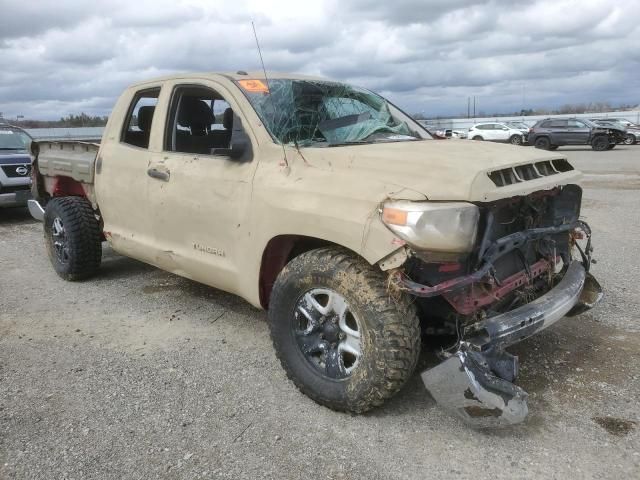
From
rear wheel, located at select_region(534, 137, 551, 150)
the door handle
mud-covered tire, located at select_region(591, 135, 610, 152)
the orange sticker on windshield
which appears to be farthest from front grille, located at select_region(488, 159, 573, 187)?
mud-covered tire, located at select_region(591, 135, 610, 152)

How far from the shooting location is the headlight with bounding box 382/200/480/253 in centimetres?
272

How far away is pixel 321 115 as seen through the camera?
404cm

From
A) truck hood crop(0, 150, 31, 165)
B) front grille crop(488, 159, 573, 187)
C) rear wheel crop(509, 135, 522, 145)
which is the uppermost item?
front grille crop(488, 159, 573, 187)

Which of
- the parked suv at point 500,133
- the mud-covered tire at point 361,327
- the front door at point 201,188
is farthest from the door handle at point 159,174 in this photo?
the parked suv at point 500,133

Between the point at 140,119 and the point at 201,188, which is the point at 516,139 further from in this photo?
the point at 201,188

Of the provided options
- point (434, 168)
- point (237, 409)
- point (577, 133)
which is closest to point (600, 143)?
point (577, 133)

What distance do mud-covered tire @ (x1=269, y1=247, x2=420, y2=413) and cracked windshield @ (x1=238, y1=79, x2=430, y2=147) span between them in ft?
3.05

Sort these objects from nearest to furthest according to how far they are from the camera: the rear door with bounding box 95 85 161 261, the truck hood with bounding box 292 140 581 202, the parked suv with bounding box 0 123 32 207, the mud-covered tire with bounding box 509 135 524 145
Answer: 1. the truck hood with bounding box 292 140 581 202
2. the rear door with bounding box 95 85 161 261
3. the parked suv with bounding box 0 123 32 207
4. the mud-covered tire with bounding box 509 135 524 145

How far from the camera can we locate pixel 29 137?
11.3 m

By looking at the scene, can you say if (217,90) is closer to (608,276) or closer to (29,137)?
(608,276)

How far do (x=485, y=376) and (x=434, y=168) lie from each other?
108 centimetres

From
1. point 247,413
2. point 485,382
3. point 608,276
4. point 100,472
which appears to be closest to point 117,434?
point 100,472

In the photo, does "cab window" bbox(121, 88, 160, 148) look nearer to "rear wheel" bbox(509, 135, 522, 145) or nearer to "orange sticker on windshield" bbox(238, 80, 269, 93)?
"orange sticker on windshield" bbox(238, 80, 269, 93)

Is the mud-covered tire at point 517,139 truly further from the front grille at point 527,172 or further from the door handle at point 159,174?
the door handle at point 159,174
